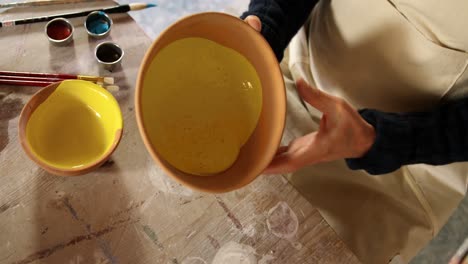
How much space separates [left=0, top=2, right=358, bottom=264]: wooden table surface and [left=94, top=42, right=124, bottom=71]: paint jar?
102 millimetres

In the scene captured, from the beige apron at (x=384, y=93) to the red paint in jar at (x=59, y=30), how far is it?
Answer: 40cm

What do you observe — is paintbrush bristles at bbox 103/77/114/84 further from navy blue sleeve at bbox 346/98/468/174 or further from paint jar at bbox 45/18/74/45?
navy blue sleeve at bbox 346/98/468/174

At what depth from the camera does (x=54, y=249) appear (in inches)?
22.1

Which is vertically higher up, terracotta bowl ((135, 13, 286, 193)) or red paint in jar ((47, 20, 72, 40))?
terracotta bowl ((135, 13, 286, 193))

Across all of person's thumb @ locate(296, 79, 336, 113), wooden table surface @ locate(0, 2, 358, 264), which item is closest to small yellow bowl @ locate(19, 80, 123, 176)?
wooden table surface @ locate(0, 2, 358, 264)

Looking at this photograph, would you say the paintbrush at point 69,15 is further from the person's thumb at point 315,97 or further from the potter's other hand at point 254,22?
the person's thumb at point 315,97

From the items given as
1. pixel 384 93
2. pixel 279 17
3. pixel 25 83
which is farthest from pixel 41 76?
pixel 384 93

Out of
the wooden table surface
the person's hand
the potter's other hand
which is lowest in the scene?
the wooden table surface

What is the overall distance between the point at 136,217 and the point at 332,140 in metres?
0.29

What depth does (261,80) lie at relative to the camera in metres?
0.54

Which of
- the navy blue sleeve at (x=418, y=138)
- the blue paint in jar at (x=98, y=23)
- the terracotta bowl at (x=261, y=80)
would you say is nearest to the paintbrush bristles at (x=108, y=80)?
the blue paint in jar at (x=98, y=23)

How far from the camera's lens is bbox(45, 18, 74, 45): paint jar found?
2.35 ft

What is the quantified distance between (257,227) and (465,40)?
39 centimetres

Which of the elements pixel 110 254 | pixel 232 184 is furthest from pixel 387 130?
pixel 110 254
